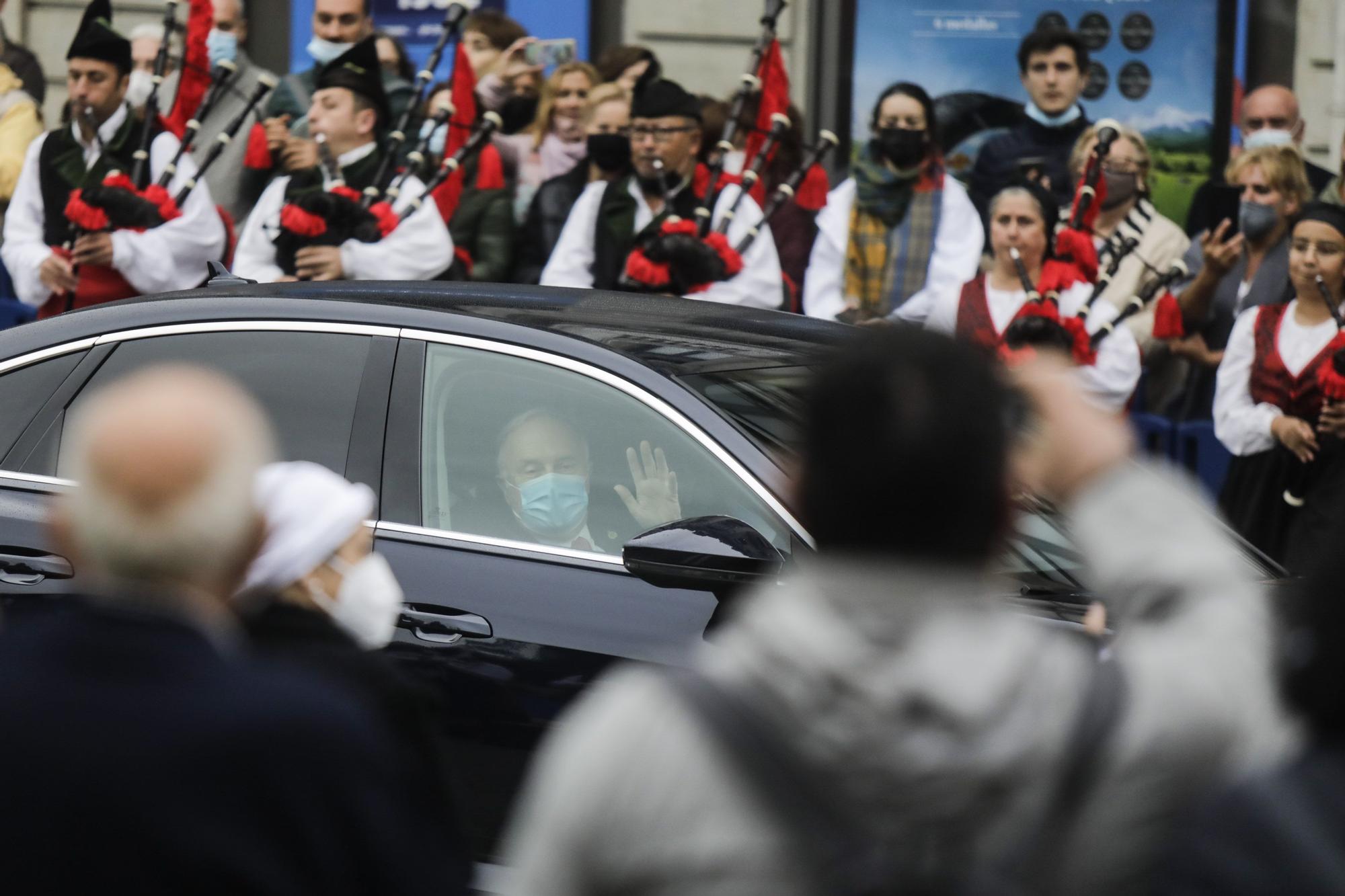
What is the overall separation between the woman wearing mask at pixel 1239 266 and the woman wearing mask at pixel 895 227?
0.88 m

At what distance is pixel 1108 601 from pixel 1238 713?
0.18 m

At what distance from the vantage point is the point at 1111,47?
9945 mm

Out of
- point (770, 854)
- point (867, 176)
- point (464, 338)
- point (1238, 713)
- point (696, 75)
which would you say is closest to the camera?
point (770, 854)

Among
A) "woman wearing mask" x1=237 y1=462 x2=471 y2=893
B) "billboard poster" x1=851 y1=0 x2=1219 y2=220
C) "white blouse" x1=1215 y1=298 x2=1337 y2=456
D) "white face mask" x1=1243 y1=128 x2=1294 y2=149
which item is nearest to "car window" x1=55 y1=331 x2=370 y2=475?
"woman wearing mask" x1=237 y1=462 x2=471 y2=893

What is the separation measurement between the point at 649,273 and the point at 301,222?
1377 millimetres

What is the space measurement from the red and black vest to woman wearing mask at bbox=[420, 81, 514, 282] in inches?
120

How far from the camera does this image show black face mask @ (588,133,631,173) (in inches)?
313

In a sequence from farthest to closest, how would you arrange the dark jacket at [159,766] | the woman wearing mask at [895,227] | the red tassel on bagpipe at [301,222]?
the woman wearing mask at [895,227], the red tassel on bagpipe at [301,222], the dark jacket at [159,766]

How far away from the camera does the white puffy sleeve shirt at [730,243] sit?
7457mm

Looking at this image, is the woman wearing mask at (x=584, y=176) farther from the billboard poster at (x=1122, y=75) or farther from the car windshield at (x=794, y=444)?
the car windshield at (x=794, y=444)

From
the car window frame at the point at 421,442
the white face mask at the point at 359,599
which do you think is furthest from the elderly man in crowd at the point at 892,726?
the car window frame at the point at 421,442

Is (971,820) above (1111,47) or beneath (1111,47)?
beneath

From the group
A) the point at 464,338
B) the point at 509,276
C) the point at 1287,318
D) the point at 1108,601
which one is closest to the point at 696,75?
the point at 509,276

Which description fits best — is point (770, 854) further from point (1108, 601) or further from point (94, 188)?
point (94, 188)
